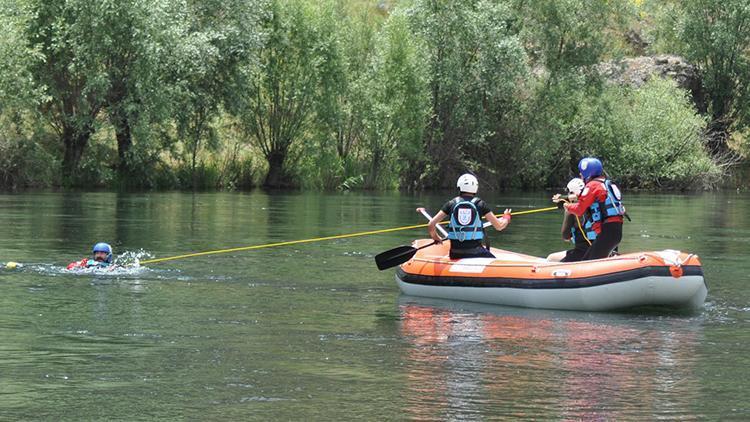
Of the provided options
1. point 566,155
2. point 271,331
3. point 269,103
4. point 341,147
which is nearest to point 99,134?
point 269,103

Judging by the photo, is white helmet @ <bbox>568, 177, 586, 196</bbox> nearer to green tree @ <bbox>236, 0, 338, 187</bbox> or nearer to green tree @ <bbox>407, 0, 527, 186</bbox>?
green tree @ <bbox>236, 0, 338, 187</bbox>

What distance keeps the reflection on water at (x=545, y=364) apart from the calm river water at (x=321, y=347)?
2 cm

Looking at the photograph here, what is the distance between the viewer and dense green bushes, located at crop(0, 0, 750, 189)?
142 feet

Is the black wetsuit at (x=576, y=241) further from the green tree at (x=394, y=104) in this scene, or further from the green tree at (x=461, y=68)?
the green tree at (x=461, y=68)

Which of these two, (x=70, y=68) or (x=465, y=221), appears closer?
(x=465, y=221)

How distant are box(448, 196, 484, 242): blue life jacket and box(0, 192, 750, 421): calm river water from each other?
3.05 ft

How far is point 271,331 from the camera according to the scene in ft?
40.1

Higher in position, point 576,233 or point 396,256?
point 576,233

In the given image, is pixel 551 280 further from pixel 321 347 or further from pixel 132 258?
pixel 132 258

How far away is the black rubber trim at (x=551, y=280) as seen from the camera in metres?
13.6

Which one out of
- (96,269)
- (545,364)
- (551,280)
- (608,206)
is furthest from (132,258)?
(545,364)

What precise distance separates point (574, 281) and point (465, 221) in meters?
1.71

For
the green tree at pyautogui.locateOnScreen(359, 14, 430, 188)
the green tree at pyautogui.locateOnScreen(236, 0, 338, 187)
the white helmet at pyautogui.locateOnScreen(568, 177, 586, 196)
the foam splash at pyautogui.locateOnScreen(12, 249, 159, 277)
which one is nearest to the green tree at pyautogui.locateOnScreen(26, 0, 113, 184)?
the green tree at pyautogui.locateOnScreen(236, 0, 338, 187)

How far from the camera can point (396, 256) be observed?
52.6 feet
